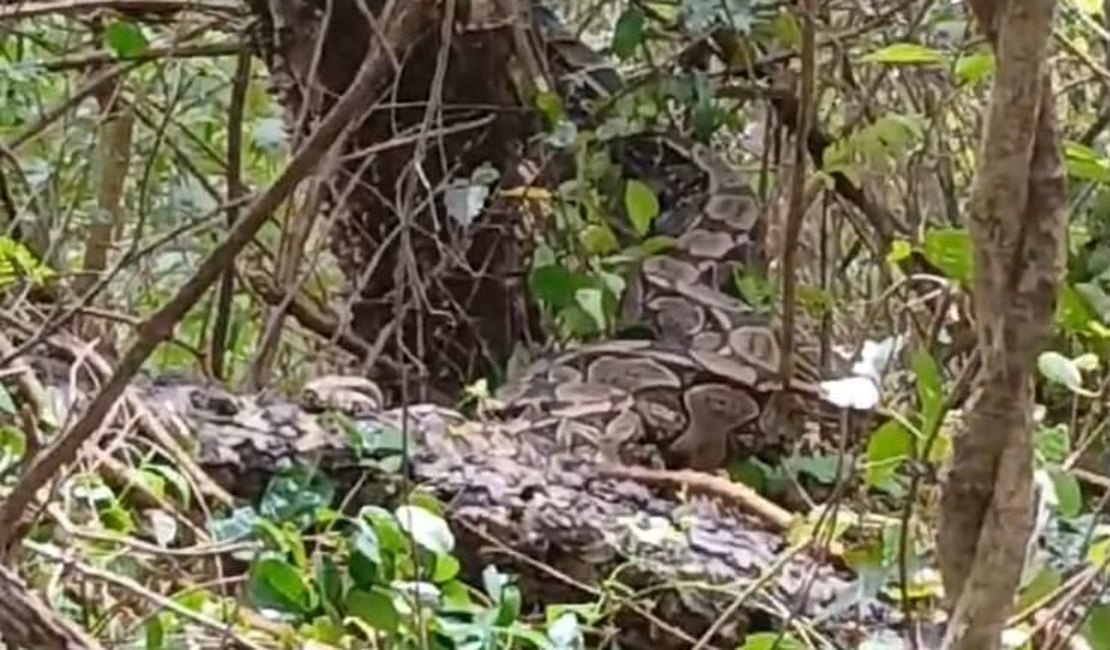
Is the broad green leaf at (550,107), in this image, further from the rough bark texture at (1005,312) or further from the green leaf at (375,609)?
the rough bark texture at (1005,312)

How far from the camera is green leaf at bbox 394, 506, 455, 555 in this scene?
1206mm

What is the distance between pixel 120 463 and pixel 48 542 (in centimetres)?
19

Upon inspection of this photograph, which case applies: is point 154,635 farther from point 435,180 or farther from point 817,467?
point 435,180

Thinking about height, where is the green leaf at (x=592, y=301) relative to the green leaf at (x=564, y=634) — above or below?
above

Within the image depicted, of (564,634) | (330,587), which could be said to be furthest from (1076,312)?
(330,587)

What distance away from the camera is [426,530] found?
4.00 ft

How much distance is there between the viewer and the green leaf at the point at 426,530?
3.96 ft

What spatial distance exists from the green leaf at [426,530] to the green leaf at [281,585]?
0.24ft

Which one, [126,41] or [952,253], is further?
[126,41]

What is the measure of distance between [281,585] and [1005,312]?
59 cm

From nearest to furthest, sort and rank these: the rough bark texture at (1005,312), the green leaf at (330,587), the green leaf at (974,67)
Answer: the rough bark texture at (1005,312)
the green leaf at (330,587)
the green leaf at (974,67)

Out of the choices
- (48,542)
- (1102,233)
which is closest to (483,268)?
(1102,233)

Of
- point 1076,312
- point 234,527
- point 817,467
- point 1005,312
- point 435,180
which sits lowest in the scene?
point 817,467

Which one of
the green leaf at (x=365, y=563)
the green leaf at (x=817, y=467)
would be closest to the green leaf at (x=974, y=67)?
the green leaf at (x=365, y=563)
